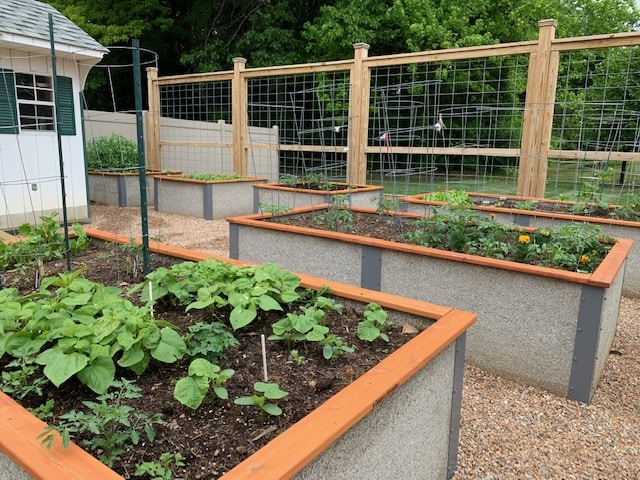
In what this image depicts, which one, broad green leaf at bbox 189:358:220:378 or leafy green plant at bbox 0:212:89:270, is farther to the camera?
leafy green plant at bbox 0:212:89:270

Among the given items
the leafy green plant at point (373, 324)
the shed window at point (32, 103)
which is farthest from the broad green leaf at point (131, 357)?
the shed window at point (32, 103)

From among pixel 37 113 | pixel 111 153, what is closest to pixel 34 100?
pixel 37 113

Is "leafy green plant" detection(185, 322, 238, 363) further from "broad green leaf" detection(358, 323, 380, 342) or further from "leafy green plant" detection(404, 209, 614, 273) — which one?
"leafy green plant" detection(404, 209, 614, 273)

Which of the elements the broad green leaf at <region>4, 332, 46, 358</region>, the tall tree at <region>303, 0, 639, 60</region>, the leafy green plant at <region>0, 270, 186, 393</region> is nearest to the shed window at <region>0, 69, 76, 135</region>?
the leafy green plant at <region>0, 270, 186, 393</region>

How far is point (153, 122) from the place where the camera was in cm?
1083

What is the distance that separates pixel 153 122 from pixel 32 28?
4677 millimetres

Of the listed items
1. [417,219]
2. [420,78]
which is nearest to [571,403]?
[417,219]

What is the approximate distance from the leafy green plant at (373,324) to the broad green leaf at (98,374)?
0.89 meters

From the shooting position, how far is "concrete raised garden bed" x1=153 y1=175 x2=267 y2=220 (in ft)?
26.1

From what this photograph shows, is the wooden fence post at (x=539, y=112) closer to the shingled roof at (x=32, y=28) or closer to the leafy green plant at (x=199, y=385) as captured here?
the shingled roof at (x=32, y=28)

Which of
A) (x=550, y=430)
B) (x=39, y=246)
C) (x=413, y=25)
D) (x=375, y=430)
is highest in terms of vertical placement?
(x=413, y=25)

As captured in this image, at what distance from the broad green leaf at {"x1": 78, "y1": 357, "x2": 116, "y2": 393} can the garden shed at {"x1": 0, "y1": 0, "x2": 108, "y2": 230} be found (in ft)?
16.3

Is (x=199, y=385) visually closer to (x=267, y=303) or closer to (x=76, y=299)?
(x=267, y=303)

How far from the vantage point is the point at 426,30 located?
14.9 metres
